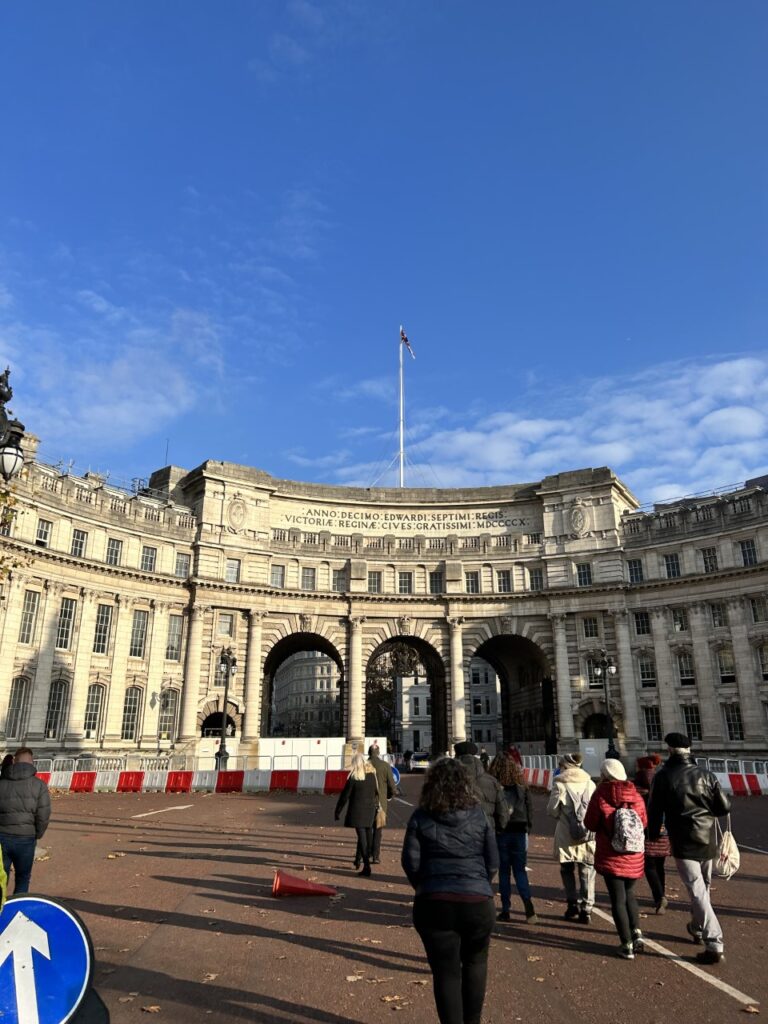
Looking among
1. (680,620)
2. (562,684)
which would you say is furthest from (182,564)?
(680,620)

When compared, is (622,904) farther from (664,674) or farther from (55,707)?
(664,674)

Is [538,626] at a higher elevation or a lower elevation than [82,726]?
higher

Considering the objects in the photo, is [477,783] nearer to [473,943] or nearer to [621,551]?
[473,943]

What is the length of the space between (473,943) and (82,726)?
42.1 meters

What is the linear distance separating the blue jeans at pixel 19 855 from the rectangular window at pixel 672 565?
153 feet

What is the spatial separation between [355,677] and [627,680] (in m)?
18.4

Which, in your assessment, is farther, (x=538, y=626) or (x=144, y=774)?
(x=538, y=626)

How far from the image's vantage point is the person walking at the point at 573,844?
31.0 feet

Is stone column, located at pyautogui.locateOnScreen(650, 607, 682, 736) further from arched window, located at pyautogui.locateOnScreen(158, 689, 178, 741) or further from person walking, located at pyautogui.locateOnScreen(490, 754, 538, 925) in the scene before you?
person walking, located at pyautogui.locateOnScreen(490, 754, 538, 925)

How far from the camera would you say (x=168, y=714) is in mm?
46031

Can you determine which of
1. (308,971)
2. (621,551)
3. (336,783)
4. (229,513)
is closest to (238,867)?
(308,971)

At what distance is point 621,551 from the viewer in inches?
2000

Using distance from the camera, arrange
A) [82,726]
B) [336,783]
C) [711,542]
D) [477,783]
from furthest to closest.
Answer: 1. [711,542]
2. [82,726]
3. [336,783]
4. [477,783]

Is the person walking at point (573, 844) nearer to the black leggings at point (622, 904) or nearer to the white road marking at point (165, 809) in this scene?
the black leggings at point (622, 904)
